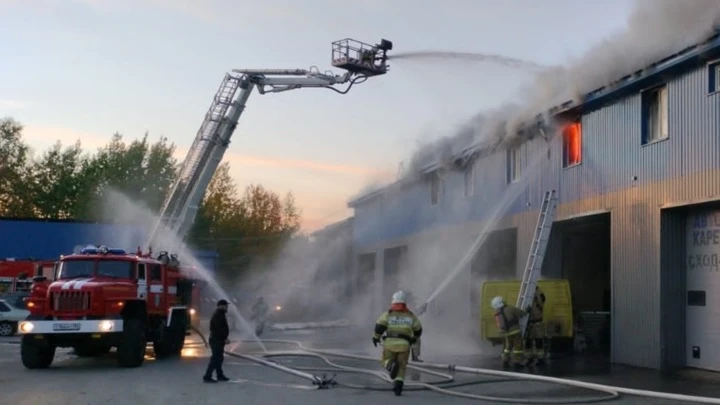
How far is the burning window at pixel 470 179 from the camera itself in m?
27.1

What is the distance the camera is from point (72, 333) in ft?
56.3

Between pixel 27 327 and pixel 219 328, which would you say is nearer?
pixel 219 328

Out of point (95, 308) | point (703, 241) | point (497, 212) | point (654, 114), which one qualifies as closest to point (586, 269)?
point (497, 212)

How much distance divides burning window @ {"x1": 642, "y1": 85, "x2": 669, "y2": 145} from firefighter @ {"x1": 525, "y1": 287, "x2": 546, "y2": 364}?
4021mm

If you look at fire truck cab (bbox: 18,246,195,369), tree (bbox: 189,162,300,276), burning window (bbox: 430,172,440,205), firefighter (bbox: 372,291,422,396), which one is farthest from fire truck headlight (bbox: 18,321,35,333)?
tree (bbox: 189,162,300,276)

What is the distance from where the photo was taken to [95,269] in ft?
61.2

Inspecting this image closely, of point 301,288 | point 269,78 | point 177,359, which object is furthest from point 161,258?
point 301,288

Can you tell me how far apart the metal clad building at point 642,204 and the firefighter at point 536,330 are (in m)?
1.55

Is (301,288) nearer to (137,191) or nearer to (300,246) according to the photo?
(300,246)

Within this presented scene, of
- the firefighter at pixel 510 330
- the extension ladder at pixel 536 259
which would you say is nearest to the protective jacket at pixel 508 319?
the firefighter at pixel 510 330

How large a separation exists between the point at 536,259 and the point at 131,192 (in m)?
47.0

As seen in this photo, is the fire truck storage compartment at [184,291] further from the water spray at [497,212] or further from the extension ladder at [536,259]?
the extension ladder at [536,259]

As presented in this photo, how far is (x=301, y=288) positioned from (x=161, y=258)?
22.7m

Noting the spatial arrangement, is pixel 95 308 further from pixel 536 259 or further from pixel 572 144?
pixel 572 144
